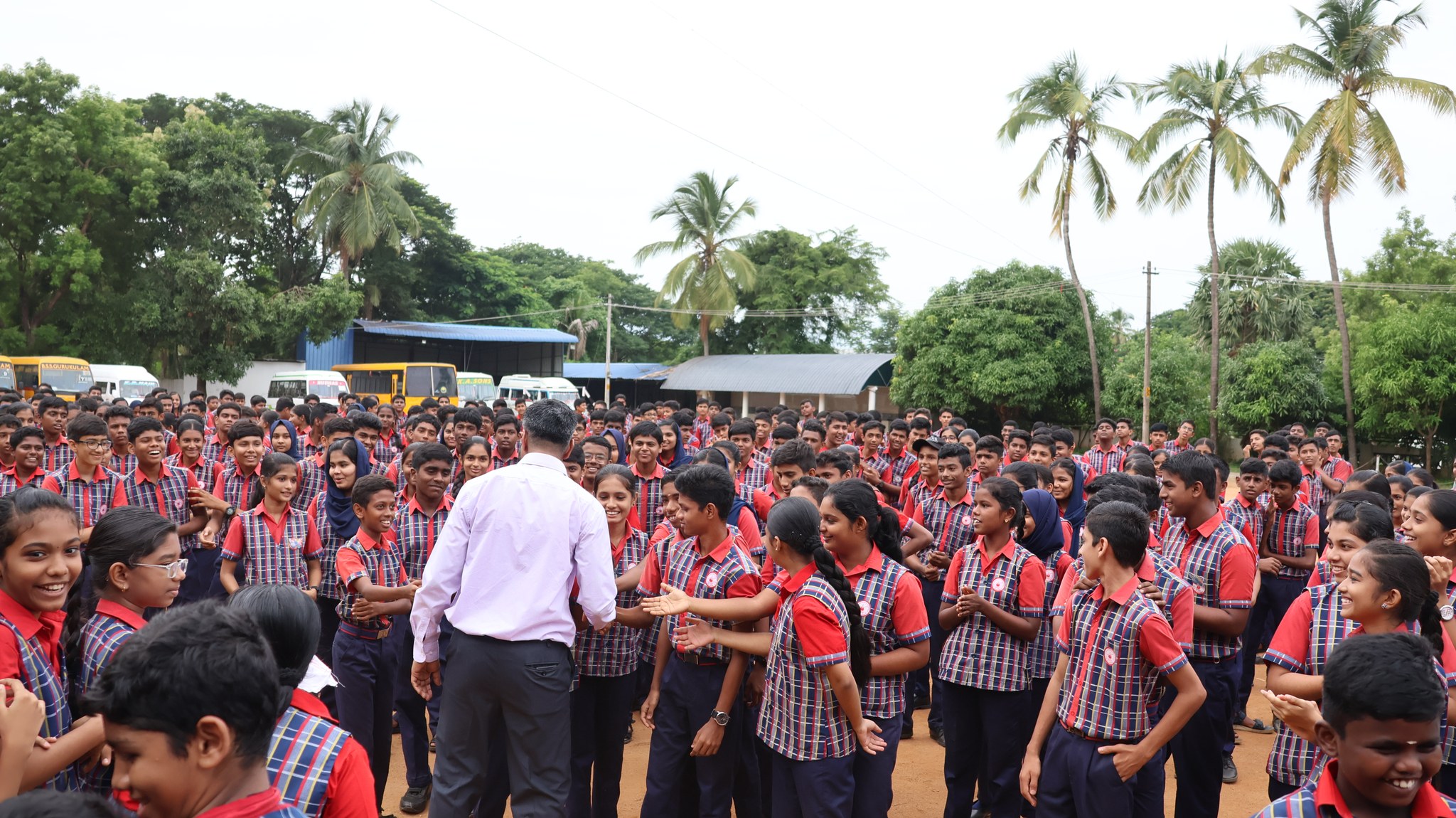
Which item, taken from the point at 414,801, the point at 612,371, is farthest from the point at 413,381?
the point at 414,801

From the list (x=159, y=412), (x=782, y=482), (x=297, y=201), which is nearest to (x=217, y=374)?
(x=297, y=201)

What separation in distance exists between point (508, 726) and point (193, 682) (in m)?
2.15

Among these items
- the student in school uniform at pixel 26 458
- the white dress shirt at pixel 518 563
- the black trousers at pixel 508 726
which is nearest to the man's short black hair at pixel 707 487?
the white dress shirt at pixel 518 563

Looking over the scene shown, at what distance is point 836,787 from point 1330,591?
177 cm

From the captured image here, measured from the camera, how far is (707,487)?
3.79 metres

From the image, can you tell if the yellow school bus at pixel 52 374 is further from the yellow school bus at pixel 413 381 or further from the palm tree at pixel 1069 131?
the palm tree at pixel 1069 131

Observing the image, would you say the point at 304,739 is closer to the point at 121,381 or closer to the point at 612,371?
the point at 121,381

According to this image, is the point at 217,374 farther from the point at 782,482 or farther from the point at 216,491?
the point at 782,482

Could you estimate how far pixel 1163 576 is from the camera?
11.6 feet

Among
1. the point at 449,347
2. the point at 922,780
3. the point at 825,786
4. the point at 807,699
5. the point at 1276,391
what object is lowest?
the point at 922,780

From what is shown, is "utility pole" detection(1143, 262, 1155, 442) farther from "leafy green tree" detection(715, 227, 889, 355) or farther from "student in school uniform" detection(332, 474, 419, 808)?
"student in school uniform" detection(332, 474, 419, 808)

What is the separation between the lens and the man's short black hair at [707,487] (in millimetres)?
3787

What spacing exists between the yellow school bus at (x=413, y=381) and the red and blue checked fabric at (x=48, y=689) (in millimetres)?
27209

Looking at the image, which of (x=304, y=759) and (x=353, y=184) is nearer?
(x=304, y=759)
